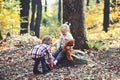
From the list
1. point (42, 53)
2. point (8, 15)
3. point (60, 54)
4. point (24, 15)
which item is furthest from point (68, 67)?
point (24, 15)

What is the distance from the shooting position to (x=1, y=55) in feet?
44.9

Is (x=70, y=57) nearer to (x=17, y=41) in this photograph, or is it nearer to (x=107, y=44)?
(x=107, y=44)

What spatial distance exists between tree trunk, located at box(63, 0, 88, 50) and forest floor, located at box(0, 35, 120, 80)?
1.91 ft

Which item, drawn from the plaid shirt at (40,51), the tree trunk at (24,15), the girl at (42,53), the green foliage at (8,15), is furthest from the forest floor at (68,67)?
the tree trunk at (24,15)

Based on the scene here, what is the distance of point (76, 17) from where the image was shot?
40.3 ft

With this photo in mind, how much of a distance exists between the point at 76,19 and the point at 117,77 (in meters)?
3.57

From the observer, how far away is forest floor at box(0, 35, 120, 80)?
Result: 9.70 m

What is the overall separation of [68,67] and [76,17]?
2.28m

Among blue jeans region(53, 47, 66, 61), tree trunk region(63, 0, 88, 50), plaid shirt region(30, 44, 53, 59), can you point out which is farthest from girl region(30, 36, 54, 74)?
tree trunk region(63, 0, 88, 50)

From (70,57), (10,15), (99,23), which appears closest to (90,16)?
(99,23)

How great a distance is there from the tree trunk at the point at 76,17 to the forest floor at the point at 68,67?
58cm

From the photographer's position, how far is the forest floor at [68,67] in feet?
31.8

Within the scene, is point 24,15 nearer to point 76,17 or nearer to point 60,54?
point 76,17

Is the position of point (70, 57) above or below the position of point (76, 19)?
below
